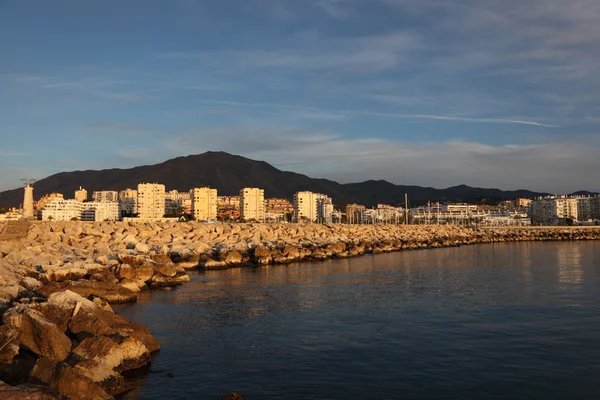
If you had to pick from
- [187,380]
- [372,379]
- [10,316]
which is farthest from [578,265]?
[10,316]

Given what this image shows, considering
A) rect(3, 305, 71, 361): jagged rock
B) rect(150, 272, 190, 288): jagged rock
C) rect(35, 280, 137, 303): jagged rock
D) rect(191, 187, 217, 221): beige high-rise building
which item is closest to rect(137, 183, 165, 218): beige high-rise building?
rect(191, 187, 217, 221): beige high-rise building

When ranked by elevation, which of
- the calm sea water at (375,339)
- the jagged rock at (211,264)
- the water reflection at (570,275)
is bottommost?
the water reflection at (570,275)

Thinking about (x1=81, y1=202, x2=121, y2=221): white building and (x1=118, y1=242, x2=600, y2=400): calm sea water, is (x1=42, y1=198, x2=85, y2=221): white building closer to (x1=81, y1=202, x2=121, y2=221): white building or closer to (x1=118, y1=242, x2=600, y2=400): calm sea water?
(x1=81, y1=202, x2=121, y2=221): white building

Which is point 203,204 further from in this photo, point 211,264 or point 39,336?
point 39,336

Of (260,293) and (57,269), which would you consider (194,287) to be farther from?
(57,269)

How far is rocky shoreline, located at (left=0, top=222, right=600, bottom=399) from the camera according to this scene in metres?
11.7

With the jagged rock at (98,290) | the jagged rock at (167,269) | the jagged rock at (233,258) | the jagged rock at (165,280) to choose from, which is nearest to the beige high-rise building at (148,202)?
the jagged rock at (233,258)

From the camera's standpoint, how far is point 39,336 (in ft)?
43.6

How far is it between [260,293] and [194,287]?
446cm

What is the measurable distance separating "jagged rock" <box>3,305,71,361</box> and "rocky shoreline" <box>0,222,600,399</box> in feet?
0.08

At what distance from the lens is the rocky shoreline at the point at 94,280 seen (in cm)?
1170

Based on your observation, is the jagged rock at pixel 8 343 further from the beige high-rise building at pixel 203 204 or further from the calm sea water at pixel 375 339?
the beige high-rise building at pixel 203 204

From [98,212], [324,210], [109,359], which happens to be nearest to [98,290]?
[109,359]

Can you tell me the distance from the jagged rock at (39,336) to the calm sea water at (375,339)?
7.71ft
